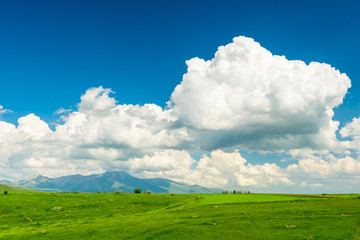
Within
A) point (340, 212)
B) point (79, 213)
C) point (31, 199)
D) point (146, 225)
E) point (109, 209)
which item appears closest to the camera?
point (146, 225)

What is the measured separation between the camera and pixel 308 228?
127 ft

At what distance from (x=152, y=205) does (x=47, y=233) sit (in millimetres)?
54399

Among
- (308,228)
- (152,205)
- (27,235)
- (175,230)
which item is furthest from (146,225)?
(152,205)

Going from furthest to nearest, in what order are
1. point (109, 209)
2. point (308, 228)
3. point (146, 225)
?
point (109, 209) → point (146, 225) → point (308, 228)

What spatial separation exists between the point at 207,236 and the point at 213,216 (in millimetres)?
16941

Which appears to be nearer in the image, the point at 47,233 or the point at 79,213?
the point at 47,233

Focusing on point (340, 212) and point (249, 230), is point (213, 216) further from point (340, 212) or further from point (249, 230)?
point (340, 212)

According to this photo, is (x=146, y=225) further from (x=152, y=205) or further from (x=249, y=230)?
(x=152, y=205)

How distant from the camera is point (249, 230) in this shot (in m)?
39.0

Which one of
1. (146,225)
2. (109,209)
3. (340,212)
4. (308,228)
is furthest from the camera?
(109,209)

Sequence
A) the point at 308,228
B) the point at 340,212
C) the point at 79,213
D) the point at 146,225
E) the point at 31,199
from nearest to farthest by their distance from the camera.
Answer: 1. the point at 308,228
2. the point at 146,225
3. the point at 340,212
4. the point at 79,213
5. the point at 31,199

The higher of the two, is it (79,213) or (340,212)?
(340,212)

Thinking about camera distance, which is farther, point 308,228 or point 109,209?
point 109,209

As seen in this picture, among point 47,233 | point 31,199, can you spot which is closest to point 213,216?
point 47,233
